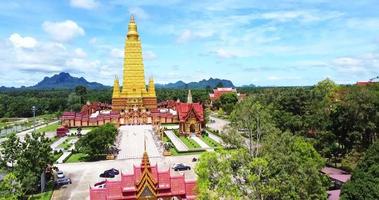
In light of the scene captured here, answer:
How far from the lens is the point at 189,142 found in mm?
65000

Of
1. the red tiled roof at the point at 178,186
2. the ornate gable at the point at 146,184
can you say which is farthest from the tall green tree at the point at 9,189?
the red tiled roof at the point at 178,186

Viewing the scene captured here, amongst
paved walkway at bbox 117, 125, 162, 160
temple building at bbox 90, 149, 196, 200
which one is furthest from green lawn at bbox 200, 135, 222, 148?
temple building at bbox 90, 149, 196, 200

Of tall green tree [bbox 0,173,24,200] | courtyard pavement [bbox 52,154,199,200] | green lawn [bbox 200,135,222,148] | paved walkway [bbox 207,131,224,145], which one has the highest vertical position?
tall green tree [bbox 0,173,24,200]

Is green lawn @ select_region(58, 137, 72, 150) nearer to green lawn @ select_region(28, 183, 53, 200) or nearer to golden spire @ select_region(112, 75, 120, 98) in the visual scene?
green lawn @ select_region(28, 183, 53, 200)

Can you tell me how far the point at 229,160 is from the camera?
2378 centimetres

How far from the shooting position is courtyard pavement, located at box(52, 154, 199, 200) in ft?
123

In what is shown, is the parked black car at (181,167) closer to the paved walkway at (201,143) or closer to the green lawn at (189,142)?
the paved walkway at (201,143)

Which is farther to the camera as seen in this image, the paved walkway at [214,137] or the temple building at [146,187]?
the paved walkway at [214,137]

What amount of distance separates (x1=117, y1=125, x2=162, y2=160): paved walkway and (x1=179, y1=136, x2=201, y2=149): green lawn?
15.1 ft

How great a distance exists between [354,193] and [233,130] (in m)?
10.0

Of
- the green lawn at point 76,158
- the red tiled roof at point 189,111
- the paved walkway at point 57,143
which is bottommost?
the green lawn at point 76,158

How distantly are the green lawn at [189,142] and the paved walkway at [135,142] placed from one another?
15.1ft

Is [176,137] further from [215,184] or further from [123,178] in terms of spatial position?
[215,184]

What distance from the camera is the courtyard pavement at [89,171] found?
3747cm
